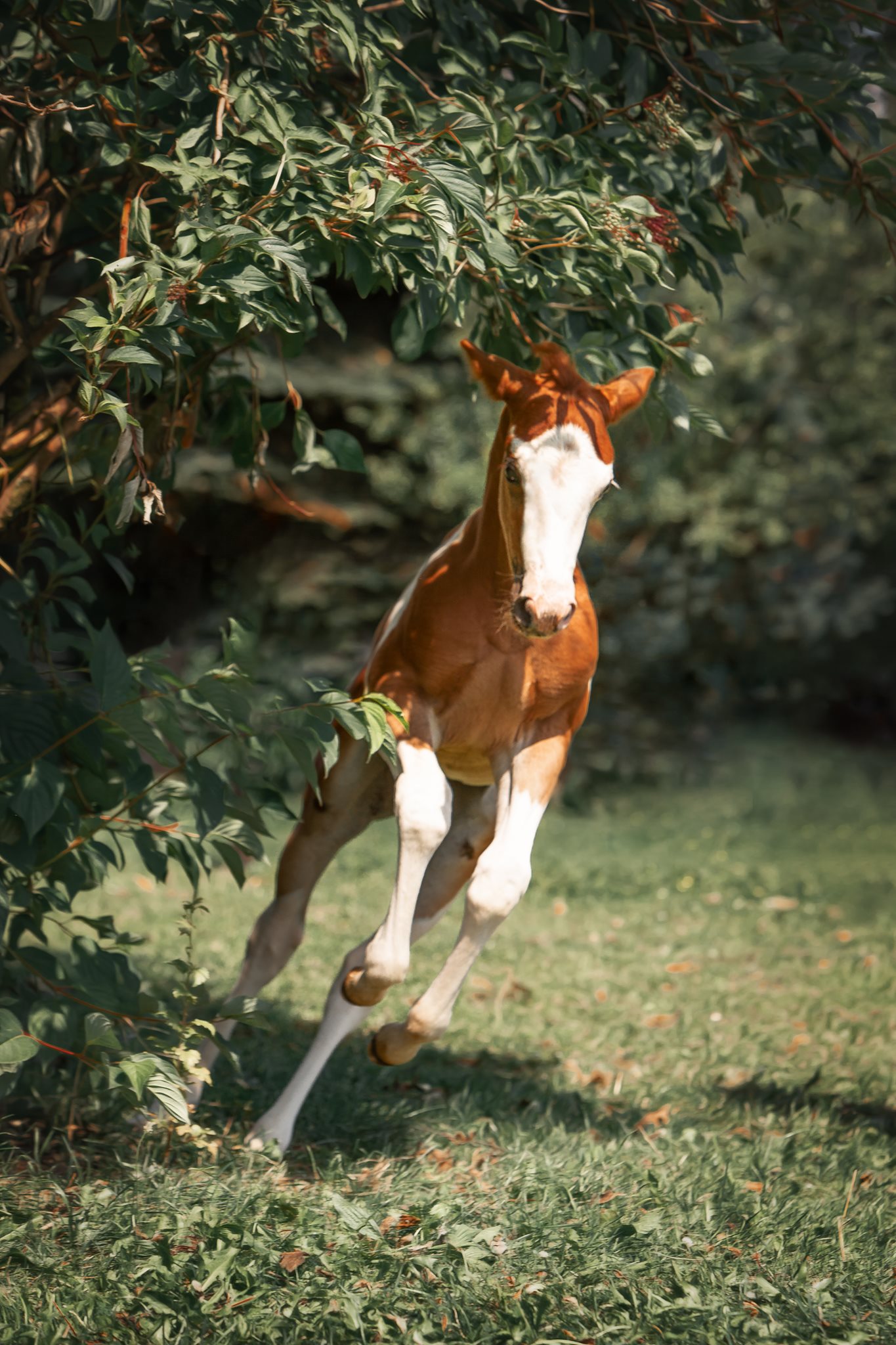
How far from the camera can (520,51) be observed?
355 cm

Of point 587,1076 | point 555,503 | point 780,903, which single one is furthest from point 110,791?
point 780,903

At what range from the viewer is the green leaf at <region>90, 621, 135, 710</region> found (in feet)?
10.2

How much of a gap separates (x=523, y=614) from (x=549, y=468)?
350 millimetres

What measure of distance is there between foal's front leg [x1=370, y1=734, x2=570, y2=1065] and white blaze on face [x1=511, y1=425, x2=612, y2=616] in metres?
0.60

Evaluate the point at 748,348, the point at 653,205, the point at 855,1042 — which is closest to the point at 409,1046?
the point at 653,205

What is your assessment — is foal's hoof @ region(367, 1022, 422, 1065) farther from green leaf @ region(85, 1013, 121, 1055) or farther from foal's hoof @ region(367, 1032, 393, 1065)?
green leaf @ region(85, 1013, 121, 1055)

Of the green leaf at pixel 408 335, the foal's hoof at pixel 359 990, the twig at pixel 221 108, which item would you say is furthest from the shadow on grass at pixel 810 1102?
the twig at pixel 221 108

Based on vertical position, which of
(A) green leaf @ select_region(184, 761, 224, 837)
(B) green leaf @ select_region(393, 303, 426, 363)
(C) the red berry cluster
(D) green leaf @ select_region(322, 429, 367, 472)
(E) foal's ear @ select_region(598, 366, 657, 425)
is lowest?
(A) green leaf @ select_region(184, 761, 224, 837)

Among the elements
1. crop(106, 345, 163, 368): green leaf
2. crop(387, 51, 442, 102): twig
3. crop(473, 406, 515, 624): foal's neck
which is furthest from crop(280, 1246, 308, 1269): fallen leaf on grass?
crop(387, 51, 442, 102): twig

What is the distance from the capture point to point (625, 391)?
3.11 meters

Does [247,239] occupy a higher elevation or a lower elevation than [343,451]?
higher

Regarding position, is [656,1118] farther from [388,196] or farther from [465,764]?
[388,196]

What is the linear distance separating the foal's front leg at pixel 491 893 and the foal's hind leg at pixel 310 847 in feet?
1.58

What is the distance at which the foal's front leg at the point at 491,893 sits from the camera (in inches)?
120
